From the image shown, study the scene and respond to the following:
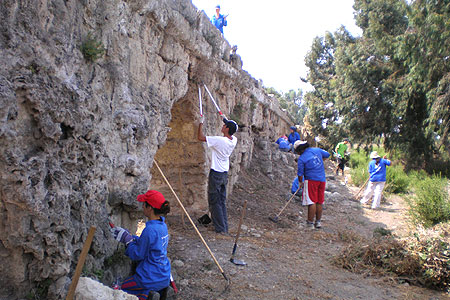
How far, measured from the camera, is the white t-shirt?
499 centimetres

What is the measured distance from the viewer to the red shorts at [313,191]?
6.17 meters

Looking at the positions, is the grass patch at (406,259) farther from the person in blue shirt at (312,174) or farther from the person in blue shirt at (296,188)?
the person in blue shirt at (296,188)

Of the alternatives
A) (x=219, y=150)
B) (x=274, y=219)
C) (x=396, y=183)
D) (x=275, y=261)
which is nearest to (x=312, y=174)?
(x=274, y=219)

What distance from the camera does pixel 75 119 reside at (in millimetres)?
2455

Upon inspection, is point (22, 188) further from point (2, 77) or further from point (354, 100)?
point (354, 100)

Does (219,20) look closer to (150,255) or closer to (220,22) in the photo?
(220,22)

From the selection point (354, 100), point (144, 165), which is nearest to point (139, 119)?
point (144, 165)

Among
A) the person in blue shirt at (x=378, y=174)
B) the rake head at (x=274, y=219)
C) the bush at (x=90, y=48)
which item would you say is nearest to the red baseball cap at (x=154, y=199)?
the bush at (x=90, y=48)

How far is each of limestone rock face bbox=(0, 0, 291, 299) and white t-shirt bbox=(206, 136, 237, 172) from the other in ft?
2.74

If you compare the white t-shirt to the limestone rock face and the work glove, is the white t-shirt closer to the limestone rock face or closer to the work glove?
the limestone rock face

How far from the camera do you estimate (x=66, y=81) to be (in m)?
2.39

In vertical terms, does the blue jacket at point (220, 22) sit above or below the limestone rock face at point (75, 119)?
above

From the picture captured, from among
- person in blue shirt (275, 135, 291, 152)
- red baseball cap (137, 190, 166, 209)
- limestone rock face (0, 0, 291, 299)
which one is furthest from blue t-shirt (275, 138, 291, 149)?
red baseball cap (137, 190, 166, 209)

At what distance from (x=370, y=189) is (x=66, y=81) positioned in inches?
347
